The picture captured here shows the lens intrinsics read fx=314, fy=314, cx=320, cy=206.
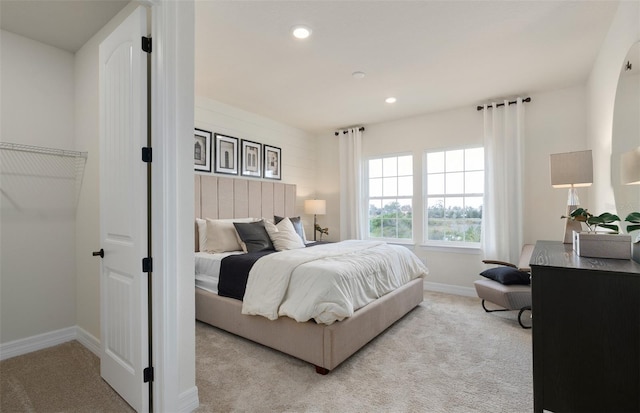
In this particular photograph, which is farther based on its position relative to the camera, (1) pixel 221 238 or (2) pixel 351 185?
(2) pixel 351 185

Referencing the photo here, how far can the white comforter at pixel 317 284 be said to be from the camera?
2.34 meters

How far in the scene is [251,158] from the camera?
478 centimetres

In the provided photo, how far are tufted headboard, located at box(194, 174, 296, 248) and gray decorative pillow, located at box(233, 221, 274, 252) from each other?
1.98 ft

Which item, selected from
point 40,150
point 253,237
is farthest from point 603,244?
point 40,150

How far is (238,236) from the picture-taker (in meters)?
3.65

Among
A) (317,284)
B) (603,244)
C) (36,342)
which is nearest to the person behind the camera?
(603,244)

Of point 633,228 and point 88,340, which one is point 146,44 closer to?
point 88,340

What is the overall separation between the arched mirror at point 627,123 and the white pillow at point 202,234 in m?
3.66

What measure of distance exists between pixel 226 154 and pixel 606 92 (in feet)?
13.8

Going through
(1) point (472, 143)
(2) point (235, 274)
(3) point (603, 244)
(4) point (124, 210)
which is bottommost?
(2) point (235, 274)

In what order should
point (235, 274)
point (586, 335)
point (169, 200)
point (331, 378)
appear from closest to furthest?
point (586, 335) → point (169, 200) → point (331, 378) → point (235, 274)

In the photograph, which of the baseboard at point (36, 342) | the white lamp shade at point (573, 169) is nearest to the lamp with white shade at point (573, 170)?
the white lamp shade at point (573, 169)

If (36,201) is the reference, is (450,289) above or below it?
below

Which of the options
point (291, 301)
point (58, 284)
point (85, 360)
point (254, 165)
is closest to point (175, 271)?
point (291, 301)
